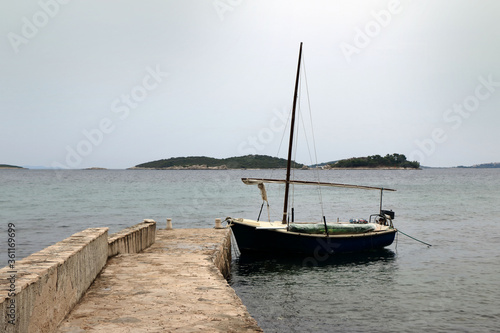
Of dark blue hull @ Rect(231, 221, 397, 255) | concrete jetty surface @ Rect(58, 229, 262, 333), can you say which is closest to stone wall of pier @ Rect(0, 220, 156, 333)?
concrete jetty surface @ Rect(58, 229, 262, 333)

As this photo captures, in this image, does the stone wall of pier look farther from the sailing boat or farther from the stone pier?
the sailing boat

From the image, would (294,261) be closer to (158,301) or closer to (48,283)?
(158,301)

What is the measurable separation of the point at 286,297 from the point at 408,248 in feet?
50.8

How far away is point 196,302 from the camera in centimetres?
952

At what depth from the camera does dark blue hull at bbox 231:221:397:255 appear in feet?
82.2

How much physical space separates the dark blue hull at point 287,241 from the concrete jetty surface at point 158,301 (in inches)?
424

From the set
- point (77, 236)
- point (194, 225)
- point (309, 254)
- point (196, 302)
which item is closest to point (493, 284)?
point (309, 254)

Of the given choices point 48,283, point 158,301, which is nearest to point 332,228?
point 158,301

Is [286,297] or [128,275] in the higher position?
[128,275]

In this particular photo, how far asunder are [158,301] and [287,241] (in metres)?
16.2

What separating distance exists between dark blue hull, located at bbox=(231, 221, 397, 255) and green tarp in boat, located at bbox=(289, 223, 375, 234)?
1.40 ft

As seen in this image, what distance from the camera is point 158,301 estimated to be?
9414mm

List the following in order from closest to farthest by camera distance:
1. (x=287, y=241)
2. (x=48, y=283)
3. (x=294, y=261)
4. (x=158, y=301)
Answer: (x=48, y=283), (x=158, y=301), (x=294, y=261), (x=287, y=241)

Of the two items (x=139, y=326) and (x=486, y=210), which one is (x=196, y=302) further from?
(x=486, y=210)
